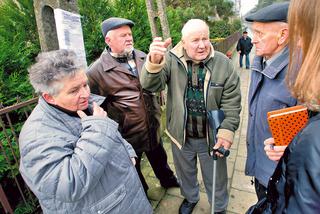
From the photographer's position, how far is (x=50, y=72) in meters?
1.35

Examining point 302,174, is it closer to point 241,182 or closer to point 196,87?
point 196,87

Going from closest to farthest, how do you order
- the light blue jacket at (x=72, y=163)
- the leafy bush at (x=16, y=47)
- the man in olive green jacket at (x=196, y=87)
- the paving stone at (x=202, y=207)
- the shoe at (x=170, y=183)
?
the light blue jacket at (x=72, y=163), the man in olive green jacket at (x=196, y=87), the leafy bush at (x=16, y=47), the paving stone at (x=202, y=207), the shoe at (x=170, y=183)

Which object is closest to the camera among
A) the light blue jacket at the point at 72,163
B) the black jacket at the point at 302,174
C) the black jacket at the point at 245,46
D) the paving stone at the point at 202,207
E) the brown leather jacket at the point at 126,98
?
the black jacket at the point at 302,174

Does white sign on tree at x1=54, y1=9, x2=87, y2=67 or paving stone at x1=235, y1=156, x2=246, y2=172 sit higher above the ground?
white sign on tree at x1=54, y1=9, x2=87, y2=67

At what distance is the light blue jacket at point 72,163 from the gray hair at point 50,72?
0.38ft

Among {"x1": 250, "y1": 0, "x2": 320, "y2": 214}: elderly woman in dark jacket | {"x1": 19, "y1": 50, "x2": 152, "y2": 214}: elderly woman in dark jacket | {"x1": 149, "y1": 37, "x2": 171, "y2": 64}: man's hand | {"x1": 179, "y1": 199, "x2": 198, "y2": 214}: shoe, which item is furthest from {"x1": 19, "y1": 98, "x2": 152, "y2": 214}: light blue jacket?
{"x1": 179, "y1": 199, "x2": 198, "y2": 214}: shoe

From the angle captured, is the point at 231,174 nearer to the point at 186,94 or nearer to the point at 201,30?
the point at 186,94

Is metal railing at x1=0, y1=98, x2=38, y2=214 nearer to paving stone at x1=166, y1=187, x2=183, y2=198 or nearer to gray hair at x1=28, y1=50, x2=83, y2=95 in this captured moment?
gray hair at x1=28, y1=50, x2=83, y2=95

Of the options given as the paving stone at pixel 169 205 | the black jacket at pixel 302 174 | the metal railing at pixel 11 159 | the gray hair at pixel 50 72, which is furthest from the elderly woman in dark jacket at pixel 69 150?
the paving stone at pixel 169 205

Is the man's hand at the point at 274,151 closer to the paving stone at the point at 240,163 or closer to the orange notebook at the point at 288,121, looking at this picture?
the orange notebook at the point at 288,121

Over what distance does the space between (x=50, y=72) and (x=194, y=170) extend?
6.09 ft

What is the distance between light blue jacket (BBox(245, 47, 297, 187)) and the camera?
1.64 meters

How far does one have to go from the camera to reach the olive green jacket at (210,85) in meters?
2.07

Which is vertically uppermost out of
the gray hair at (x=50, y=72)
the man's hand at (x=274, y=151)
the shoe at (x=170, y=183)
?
the gray hair at (x=50, y=72)
